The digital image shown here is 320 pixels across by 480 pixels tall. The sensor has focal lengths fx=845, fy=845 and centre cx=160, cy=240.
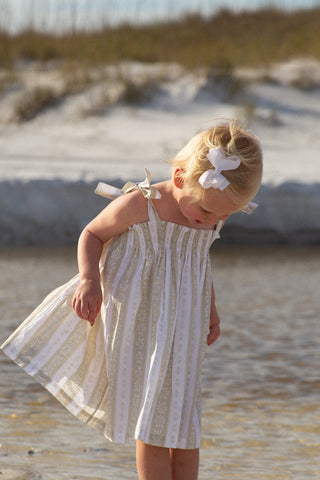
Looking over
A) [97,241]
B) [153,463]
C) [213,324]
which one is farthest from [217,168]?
[153,463]

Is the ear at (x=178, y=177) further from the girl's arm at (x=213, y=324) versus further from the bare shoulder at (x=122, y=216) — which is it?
the girl's arm at (x=213, y=324)

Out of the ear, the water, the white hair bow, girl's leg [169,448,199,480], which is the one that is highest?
the white hair bow

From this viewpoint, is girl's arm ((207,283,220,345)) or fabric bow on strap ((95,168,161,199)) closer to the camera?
fabric bow on strap ((95,168,161,199))

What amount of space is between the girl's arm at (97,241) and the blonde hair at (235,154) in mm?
144

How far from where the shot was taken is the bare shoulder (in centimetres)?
194

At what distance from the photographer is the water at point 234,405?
7.39ft

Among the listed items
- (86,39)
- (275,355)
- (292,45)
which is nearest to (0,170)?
(275,355)

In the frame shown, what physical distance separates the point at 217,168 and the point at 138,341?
431 millimetres

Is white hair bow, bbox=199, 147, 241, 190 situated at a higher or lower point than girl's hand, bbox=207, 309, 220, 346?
higher

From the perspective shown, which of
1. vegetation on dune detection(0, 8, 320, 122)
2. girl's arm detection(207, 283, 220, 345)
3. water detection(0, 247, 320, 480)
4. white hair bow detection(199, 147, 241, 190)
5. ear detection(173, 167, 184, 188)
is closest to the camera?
white hair bow detection(199, 147, 241, 190)

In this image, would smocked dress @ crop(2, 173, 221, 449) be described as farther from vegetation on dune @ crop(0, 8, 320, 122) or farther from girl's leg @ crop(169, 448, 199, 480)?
vegetation on dune @ crop(0, 8, 320, 122)

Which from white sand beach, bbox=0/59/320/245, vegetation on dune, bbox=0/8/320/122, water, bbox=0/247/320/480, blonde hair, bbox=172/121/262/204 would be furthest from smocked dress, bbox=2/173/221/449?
vegetation on dune, bbox=0/8/320/122

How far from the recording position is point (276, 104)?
8.99 meters

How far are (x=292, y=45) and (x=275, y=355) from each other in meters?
9.37
